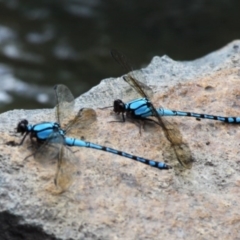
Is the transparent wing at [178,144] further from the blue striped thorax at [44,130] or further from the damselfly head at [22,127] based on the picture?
the damselfly head at [22,127]

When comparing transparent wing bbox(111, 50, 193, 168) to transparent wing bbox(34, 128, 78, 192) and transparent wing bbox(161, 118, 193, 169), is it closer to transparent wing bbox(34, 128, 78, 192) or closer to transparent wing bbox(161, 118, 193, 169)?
transparent wing bbox(161, 118, 193, 169)

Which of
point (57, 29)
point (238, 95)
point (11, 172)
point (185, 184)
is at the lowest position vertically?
point (185, 184)

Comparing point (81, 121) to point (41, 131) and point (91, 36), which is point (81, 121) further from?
point (91, 36)

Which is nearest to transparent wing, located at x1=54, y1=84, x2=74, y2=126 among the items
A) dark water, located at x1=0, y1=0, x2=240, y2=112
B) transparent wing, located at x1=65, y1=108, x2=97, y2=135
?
transparent wing, located at x1=65, y1=108, x2=97, y2=135

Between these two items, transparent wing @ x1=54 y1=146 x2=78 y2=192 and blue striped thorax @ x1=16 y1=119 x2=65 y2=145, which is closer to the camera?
transparent wing @ x1=54 y1=146 x2=78 y2=192

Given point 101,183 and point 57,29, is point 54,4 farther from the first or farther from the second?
point 101,183

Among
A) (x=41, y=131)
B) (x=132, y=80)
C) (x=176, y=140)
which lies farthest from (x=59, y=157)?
(x=132, y=80)

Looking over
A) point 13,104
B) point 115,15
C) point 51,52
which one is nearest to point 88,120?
point 13,104
